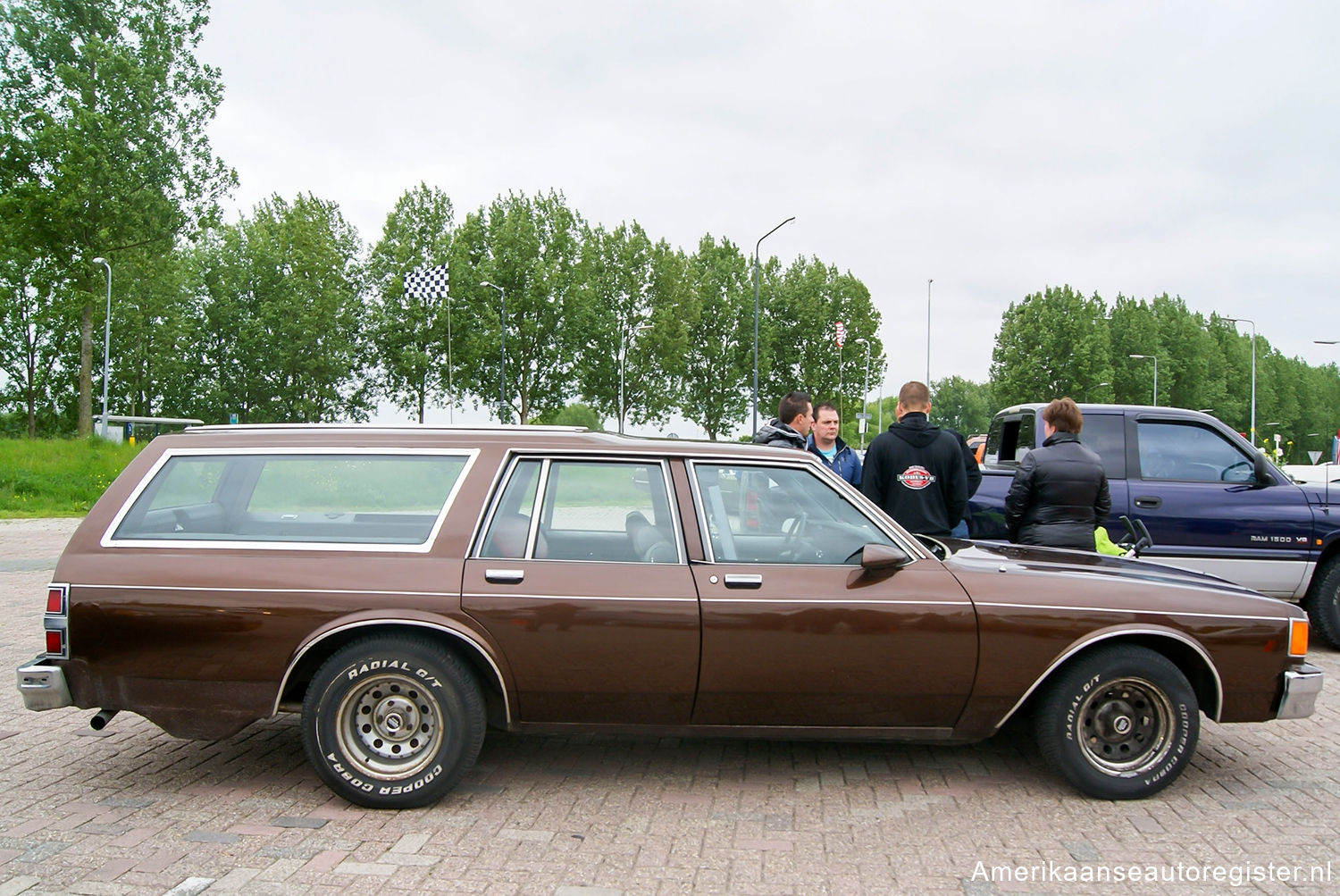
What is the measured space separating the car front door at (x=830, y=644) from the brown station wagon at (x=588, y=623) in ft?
0.04

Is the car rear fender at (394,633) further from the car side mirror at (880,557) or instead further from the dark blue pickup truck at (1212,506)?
the dark blue pickup truck at (1212,506)

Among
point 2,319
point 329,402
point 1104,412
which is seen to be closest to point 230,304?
point 329,402

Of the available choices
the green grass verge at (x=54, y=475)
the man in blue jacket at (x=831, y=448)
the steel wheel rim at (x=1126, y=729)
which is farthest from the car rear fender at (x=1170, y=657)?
the green grass verge at (x=54, y=475)

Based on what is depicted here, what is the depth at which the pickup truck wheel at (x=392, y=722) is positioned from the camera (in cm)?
401

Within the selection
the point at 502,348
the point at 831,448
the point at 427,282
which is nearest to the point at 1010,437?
the point at 831,448

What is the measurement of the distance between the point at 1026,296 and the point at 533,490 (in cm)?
7271

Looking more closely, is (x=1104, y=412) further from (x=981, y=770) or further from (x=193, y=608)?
(x=193, y=608)

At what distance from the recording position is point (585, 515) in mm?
4320

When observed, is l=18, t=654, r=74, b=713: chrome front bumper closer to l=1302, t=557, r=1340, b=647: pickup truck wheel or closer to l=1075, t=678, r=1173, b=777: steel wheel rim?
l=1075, t=678, r=1173, b=777: steel wheel rim

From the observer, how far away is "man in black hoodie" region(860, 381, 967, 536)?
587cm

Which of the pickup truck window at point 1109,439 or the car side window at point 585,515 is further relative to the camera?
the pickup truck window at point 1109,439

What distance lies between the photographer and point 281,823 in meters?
3.91

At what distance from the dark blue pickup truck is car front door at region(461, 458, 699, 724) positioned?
165 inches

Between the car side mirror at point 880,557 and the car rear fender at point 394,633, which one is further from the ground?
the car side mirror at point 880,557
